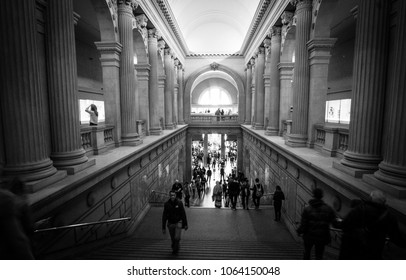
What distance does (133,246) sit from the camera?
626cm

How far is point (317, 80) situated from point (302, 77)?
21.3 inches

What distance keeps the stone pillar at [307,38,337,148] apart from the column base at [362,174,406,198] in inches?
169

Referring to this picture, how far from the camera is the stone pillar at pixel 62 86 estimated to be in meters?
5.52

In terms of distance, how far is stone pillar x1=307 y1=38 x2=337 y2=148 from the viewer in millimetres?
9039

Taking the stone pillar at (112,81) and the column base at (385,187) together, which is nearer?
the column base at (385,187)

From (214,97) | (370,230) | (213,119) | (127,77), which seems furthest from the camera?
(214,97)

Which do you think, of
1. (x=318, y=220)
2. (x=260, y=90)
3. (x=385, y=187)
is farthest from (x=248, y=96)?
(x=318, y=220)

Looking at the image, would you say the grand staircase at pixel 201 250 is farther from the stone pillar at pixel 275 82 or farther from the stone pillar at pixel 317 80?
the stone pillar at pixel 275 82

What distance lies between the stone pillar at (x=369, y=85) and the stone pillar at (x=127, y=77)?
7.30m

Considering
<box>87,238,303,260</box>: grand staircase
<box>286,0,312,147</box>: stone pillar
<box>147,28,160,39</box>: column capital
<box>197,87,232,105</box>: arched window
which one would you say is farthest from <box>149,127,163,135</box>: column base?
<box>197,87,232,105</box>: arched window

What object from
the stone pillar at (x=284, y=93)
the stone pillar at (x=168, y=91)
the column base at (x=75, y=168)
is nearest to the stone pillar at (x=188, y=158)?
the stone pillar at (x=168, y=91)

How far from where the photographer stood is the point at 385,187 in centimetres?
456

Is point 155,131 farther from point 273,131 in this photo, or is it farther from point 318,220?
point 318,220

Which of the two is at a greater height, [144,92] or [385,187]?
[144,92]
